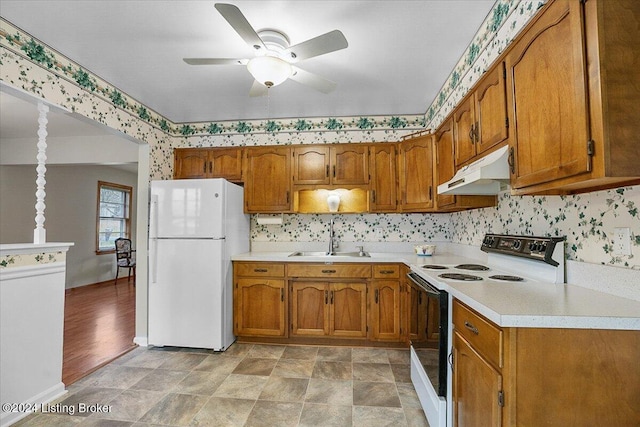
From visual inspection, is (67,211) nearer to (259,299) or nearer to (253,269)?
(253,269)

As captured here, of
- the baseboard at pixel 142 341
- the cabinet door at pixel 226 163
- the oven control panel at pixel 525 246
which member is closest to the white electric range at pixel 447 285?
the oven control panel at pixel 525 246

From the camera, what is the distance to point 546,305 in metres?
1.14

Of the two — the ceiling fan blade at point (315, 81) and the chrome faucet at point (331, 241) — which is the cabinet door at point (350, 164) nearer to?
the chrome faucet at point (331, 241)

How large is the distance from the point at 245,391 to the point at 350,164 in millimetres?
2339

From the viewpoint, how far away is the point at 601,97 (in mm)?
981

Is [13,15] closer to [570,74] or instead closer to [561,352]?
[570,74]

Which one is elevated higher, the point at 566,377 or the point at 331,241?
the point at 331,241

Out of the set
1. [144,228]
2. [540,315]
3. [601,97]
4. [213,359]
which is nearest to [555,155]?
[601,97]

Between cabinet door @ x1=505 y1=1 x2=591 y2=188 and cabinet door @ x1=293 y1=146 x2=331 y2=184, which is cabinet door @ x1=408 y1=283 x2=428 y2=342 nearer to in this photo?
cabinet door @ x1=505 y1=1 x2=591 y2=188

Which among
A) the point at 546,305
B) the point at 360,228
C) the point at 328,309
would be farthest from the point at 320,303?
the point at 546,305

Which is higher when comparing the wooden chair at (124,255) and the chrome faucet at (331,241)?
the chrome faucet at (331,241)

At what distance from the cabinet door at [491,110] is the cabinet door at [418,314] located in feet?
3.18

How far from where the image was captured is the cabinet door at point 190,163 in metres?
3.54

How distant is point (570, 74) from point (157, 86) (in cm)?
305
